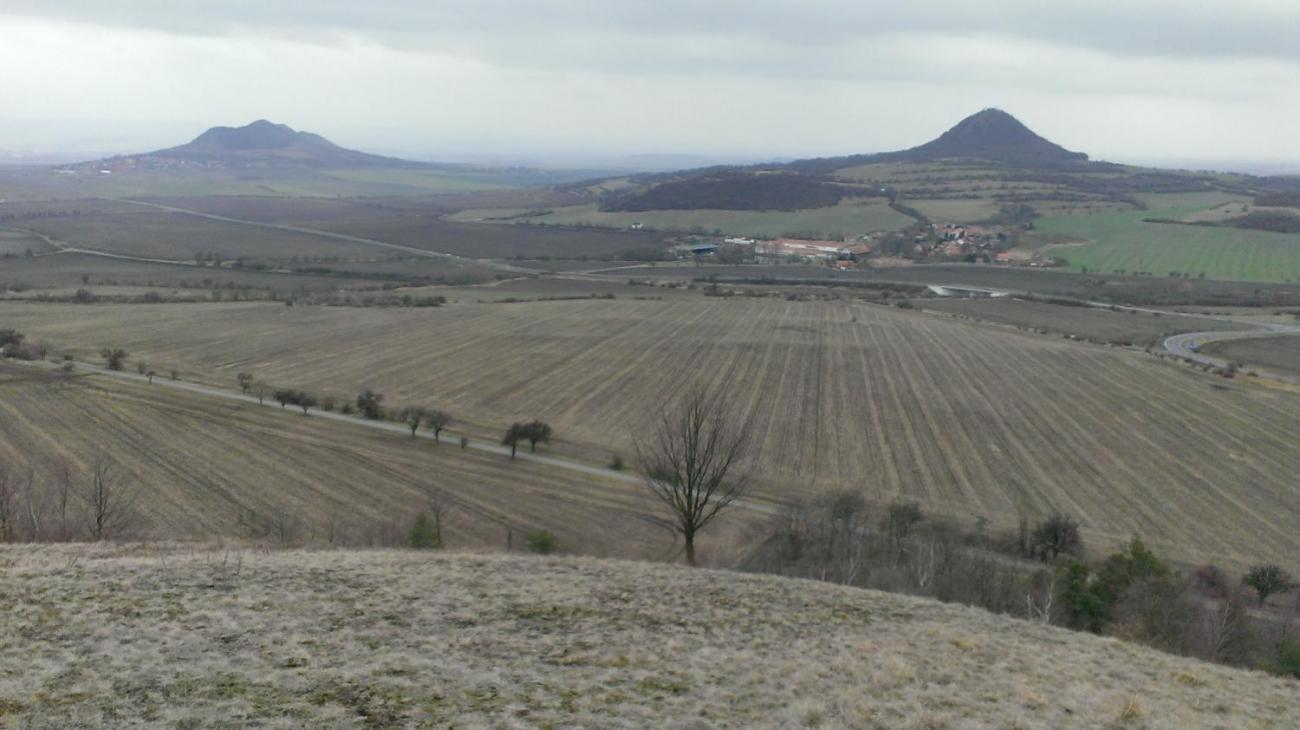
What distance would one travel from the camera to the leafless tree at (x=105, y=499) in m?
24.3

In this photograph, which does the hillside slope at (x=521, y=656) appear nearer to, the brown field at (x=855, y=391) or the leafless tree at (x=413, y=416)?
the brown field at (x=855, y=391)

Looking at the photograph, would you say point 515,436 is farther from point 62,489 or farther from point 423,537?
point 62,489

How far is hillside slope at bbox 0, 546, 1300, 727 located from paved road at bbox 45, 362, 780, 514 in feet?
58.3

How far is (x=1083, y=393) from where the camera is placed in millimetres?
51656

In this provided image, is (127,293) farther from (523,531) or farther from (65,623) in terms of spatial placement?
(65,623)

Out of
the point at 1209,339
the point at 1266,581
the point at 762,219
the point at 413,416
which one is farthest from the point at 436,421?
the point at 762,219

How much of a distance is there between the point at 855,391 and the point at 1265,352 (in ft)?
154

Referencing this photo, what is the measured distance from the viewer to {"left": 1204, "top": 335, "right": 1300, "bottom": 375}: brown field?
65.2 m

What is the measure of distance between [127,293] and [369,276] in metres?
30.1

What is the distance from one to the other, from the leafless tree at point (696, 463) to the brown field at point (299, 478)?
2.18 metres

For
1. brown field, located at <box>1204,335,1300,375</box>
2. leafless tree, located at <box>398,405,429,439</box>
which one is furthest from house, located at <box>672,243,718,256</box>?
leafless tree, located at <box>398,405,429,439</box>

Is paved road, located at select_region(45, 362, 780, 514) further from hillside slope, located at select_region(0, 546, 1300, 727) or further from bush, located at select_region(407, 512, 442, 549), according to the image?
hillside slope, located at select_region(0, 546, 1300, 727)

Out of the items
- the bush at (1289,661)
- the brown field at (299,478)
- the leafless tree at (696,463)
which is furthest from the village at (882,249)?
the bush at (1289,661)

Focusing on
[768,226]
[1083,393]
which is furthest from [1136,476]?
[768,226]
